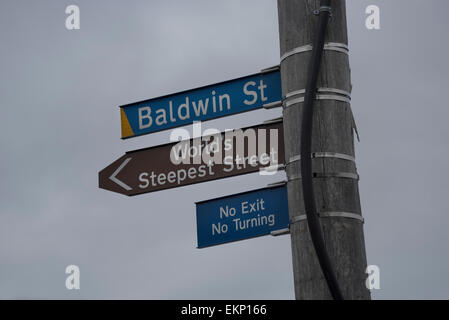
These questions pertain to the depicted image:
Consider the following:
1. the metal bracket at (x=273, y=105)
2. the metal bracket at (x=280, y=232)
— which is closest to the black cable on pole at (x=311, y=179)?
the metal bracket at (x=280, y=232)

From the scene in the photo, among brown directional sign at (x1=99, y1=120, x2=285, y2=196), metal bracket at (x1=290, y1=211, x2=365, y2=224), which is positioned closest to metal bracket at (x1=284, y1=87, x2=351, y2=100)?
brown directional sign at (x1=99, y1=120, x2=285, y2=196)

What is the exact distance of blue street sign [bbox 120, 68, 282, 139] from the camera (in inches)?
257

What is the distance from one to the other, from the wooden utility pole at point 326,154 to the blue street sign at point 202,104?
1.28ft

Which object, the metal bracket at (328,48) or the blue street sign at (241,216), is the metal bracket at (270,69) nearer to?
the metal bracket at (328,48)

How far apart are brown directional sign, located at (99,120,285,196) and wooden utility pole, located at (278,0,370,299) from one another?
33 centimetres

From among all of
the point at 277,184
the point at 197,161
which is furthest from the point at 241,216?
the point at 197,161

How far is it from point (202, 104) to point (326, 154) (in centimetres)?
139

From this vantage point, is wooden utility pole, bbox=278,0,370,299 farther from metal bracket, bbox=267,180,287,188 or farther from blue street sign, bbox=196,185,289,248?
blue street sign, bbox=196,185,289,248

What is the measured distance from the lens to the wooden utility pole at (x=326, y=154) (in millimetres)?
5621

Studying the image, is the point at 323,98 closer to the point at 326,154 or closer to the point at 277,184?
the point at 326,154
